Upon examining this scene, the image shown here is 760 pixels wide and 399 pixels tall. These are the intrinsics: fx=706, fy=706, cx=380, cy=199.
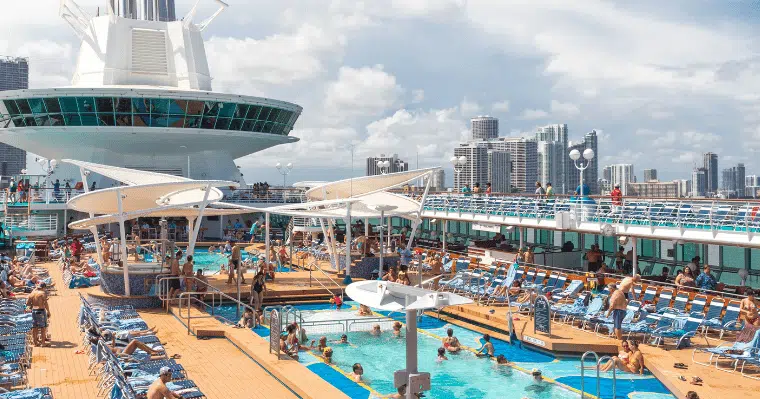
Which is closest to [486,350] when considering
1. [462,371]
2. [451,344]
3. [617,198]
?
[451,344]

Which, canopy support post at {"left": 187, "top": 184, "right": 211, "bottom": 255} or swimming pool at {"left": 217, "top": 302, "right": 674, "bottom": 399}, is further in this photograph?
canopy support post at {"left": 187, "top": 184, "right": 211, "bottom": 255}

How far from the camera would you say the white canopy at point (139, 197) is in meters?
17.6

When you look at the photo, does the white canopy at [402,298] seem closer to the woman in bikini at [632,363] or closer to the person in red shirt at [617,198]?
the woman in bikini at [632,363]

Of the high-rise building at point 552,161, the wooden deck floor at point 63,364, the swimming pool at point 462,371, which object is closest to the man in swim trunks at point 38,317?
the wooden deck floor at point 63,364

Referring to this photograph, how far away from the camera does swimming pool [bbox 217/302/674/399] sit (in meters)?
12.3

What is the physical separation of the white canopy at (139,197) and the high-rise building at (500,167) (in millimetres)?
69339

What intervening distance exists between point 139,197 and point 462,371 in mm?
9953

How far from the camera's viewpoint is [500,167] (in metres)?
95.0

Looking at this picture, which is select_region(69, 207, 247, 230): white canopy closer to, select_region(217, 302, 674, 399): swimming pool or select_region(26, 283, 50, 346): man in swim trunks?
select_region(26, 283, 50, 346): man in swim trunks

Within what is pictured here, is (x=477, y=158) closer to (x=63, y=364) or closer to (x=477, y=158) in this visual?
(x=477, y=158)

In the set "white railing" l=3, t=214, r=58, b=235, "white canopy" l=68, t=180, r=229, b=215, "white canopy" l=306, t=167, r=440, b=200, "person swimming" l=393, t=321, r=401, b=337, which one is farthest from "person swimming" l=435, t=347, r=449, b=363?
"white railing" l=3, t=214, r=58, b=235

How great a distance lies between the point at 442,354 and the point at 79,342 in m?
7.37

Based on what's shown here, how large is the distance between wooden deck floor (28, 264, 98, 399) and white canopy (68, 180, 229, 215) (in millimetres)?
2863

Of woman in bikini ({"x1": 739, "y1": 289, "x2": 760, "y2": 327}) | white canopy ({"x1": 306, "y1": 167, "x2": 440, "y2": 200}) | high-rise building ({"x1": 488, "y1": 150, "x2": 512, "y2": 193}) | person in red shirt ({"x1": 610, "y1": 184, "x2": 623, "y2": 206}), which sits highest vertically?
high-rise building ({"x1": 488, "y1": 150, "x2": 512, "y2": 193})
